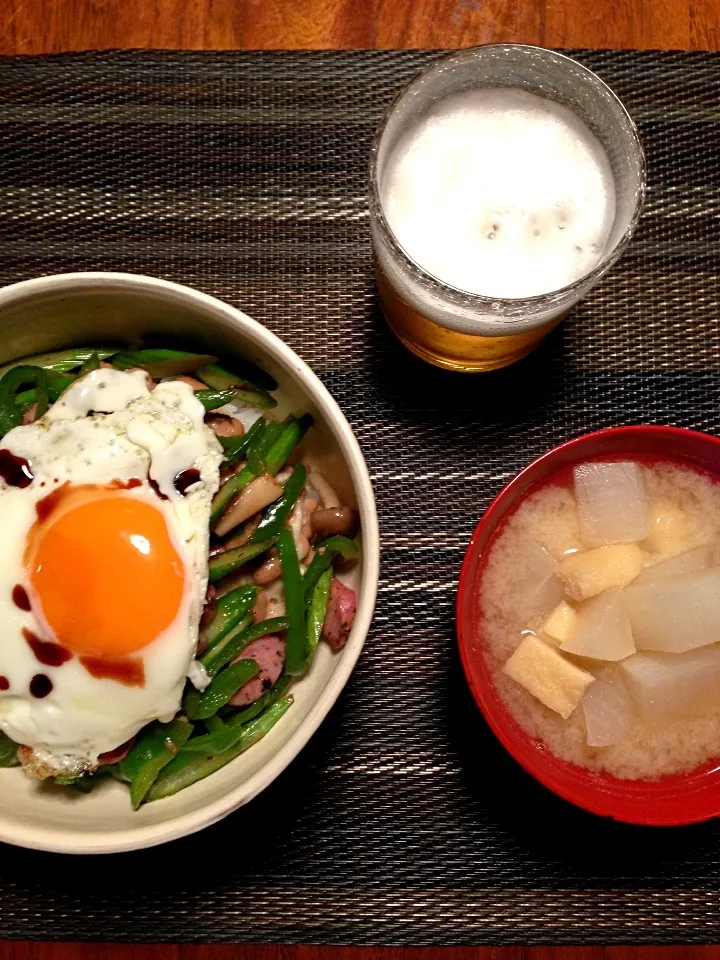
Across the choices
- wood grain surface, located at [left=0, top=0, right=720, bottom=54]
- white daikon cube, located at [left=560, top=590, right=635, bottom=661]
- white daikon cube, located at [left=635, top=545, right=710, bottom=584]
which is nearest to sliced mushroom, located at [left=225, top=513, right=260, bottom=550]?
white daikon cube, located at [left=560, top=590, right=635, bottom=661]

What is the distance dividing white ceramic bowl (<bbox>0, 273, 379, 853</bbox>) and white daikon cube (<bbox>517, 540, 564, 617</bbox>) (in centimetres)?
37

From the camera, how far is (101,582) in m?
1.50

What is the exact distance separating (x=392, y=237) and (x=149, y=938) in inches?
58.7

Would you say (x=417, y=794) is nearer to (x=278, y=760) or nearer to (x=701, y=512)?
(x=278, y=760)

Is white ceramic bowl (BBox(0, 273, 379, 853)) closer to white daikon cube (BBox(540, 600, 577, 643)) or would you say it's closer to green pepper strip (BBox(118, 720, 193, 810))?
green pepper strip (BBox(118, 720, 193, 810))

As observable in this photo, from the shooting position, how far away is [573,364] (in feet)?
6.38

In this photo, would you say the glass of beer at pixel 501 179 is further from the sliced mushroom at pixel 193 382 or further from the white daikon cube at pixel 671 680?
the white daikon cube at pixel 671 680

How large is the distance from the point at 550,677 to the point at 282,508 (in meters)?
0.64

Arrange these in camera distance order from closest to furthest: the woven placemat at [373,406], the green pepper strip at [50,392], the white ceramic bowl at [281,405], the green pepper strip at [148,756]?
1. the white ceramic bowl at [281,405]
2. the green pepper strip at [148,756]
3. the green pepper strip at [50,392]
4. the woven placemat at [373,406]

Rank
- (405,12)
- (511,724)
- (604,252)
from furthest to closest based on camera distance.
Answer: (405,12) → (511,724) → (604,252)

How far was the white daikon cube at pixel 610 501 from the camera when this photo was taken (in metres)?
1.82

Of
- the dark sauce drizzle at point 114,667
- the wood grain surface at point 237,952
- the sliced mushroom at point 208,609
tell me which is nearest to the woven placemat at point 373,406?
the wood grain surface at point 237,952

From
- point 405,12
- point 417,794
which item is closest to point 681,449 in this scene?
point 417,794

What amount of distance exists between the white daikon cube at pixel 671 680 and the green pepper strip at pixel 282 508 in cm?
76
